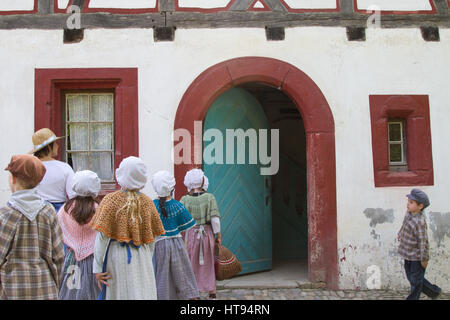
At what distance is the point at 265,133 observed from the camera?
7016 mm

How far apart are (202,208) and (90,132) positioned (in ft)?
6.38

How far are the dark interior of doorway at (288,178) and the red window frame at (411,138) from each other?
2.59m

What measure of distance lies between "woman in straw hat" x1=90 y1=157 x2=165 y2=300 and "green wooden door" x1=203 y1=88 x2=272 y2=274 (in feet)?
8.91

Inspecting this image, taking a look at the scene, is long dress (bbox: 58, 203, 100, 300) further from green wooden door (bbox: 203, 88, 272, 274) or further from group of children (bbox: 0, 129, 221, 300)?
green wooden door (bbox: 203, 88, 272, 274)

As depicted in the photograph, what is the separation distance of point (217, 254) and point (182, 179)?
111cm

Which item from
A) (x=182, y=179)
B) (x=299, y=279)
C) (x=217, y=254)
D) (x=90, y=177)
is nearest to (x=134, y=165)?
(x=90, y=177)

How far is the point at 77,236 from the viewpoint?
3744 mm

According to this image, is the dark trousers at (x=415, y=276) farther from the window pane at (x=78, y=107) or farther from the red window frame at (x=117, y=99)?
the window pane at (x=78, y=107)

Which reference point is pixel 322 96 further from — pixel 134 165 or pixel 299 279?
pixel 134 165

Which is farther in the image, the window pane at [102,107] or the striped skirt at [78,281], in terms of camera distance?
the window pane at [102,107]

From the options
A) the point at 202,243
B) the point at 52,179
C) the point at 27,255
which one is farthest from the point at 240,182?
the point at 27,255

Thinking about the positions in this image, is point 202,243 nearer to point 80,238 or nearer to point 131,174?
point 80,238

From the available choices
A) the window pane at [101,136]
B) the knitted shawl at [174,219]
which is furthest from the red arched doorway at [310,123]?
the knitted shawl at [174,219]

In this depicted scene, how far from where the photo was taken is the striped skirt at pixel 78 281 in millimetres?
3643
